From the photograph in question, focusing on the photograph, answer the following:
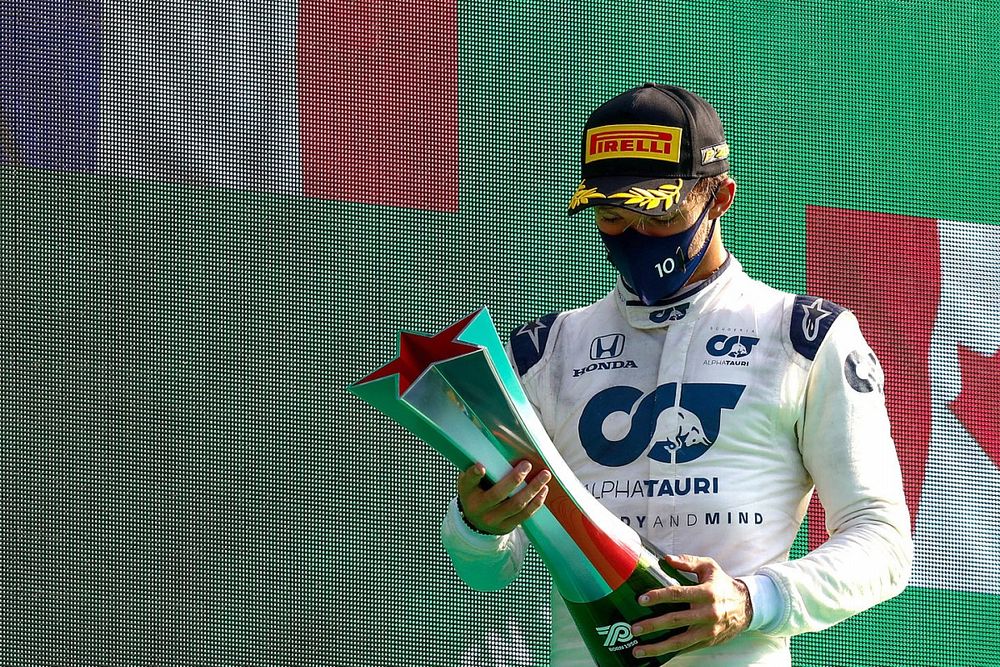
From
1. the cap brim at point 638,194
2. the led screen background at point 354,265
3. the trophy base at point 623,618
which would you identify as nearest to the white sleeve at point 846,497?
the trophy base at point 623,618

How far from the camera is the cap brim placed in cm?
145

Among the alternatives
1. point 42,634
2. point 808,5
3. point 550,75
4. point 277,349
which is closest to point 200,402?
point 277,349

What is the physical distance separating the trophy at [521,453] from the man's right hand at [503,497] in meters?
0.01

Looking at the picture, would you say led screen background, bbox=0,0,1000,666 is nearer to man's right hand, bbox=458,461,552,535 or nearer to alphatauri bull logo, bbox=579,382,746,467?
alphatauri bull logo, bbox=579,382,746,467

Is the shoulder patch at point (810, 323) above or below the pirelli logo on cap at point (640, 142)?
below

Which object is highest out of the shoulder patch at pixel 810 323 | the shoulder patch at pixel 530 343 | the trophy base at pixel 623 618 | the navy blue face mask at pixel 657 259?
the navy blue face mask at pixel 657 259

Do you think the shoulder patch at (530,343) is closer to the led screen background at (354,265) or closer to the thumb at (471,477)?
the thumb at (471,477)

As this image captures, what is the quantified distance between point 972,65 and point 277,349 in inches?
56.6

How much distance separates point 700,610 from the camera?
129cm

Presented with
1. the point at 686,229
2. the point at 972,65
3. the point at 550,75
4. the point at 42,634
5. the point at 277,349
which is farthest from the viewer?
the point at 972,65

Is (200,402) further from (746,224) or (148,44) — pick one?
(746,224)

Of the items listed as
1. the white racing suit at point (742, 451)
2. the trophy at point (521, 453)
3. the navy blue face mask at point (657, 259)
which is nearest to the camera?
the trophy at point (521, 453)

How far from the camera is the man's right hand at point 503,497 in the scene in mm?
1301

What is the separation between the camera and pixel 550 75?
2.43 m
